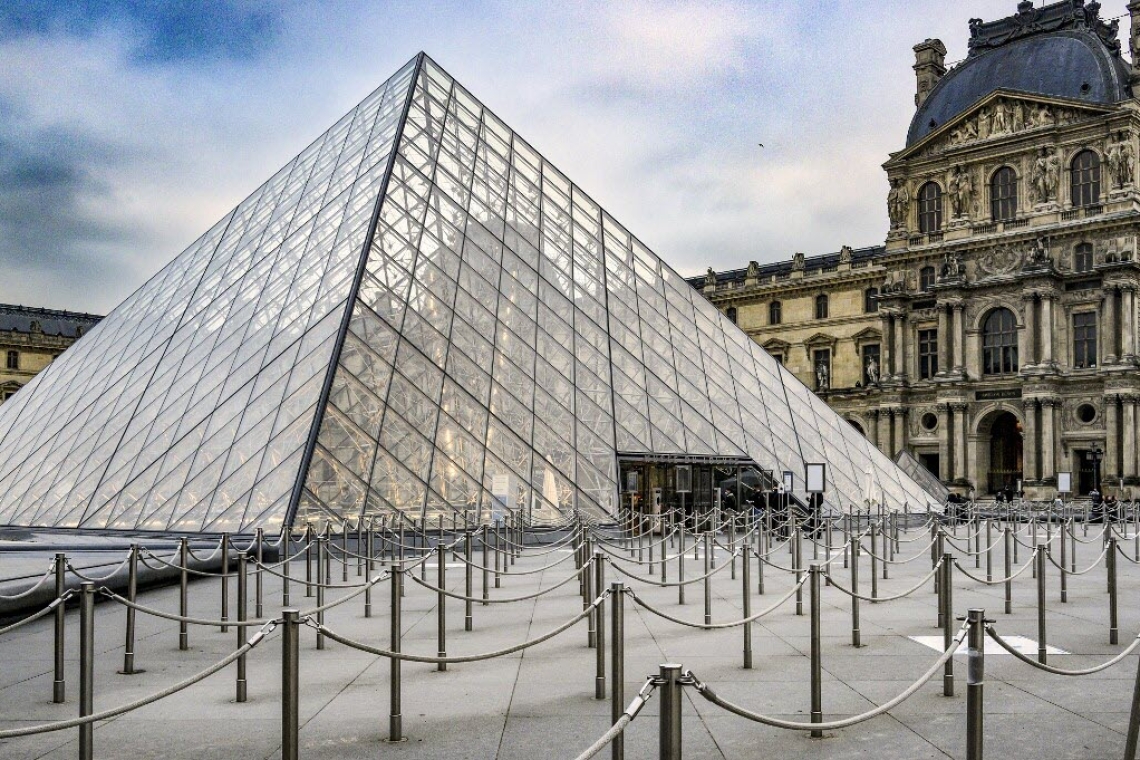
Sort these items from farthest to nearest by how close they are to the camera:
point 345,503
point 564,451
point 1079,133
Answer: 1. point 1079,133
2. point 564,451
3. point 345,503

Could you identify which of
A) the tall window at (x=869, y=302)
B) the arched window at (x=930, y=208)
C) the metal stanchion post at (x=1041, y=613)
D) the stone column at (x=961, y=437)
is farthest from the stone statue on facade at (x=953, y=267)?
the metal stanchion post at (x=1041, y=613)

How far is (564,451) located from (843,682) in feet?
43.5

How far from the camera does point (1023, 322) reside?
4781 cm

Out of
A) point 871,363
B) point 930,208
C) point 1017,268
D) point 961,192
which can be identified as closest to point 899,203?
point 930,208

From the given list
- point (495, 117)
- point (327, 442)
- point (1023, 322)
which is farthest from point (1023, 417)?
point (327, 442)

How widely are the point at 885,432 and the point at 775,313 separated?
1306 cm

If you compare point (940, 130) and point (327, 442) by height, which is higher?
point (940, 130)

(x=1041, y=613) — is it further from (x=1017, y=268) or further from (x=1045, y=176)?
(x=1045, y=176)

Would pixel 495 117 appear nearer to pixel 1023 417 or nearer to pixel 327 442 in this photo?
pixel 327 442

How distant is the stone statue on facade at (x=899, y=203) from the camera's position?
5259cm

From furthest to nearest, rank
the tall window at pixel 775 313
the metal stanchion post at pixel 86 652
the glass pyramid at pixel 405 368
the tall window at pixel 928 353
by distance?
1. the tall window at pixel 775 313
2. the tall window at pixel 928 353
3. the glass pyramid at pixel 405 368
4. the metal stanchion post at pixel 86 652

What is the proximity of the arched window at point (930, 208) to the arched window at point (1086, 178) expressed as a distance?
6527 mm

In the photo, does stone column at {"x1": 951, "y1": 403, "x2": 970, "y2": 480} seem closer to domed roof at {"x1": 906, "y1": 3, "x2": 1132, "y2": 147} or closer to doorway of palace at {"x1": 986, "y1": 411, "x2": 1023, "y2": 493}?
doorway of palace at {"x1": 986, "y1": 411, "x2": 1023, "y2": 493}

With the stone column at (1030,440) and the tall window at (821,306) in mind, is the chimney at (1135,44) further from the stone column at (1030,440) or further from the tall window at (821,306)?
the tall window at (821,306)
